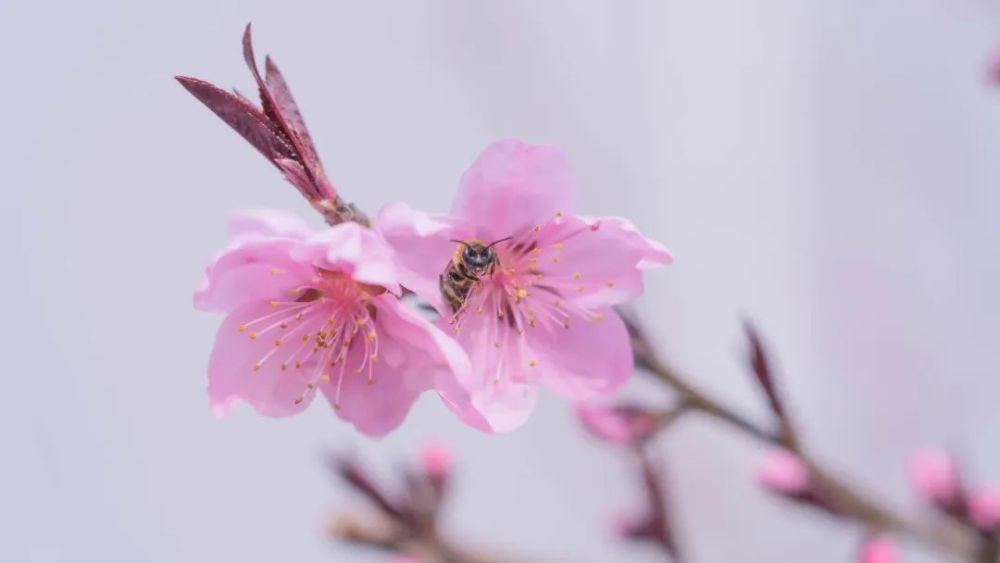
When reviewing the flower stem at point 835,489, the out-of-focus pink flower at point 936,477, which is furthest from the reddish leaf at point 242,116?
the out-of-focus pink flower at point 936,477

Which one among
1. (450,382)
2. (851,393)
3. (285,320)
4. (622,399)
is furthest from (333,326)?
(851,393)

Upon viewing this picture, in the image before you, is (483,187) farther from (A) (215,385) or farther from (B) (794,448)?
(B) (794,448)

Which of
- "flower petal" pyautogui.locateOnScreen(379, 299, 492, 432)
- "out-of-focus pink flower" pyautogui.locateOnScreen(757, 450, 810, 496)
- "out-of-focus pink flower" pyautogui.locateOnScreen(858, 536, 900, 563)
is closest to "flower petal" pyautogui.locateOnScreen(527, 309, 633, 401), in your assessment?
"flower petal" pyautogui.locateOnScreen(379, 299, 492, 432)

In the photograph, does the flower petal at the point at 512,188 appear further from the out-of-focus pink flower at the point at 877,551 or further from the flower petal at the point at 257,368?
the out-of-focus pink flower at the point at 877,551

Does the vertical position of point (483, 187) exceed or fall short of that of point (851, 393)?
it exceeds it

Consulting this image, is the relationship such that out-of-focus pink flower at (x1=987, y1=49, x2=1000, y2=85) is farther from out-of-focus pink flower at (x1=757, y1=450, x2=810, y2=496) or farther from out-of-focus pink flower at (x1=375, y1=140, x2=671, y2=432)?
out-of-focus pink flower at (x1=375, y1=140, x2=671, y2=432)

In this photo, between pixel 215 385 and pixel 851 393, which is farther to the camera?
pixel 851 393

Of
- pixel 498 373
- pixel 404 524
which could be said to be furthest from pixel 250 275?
pixel 404 524

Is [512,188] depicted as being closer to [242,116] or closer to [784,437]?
[242,116]
